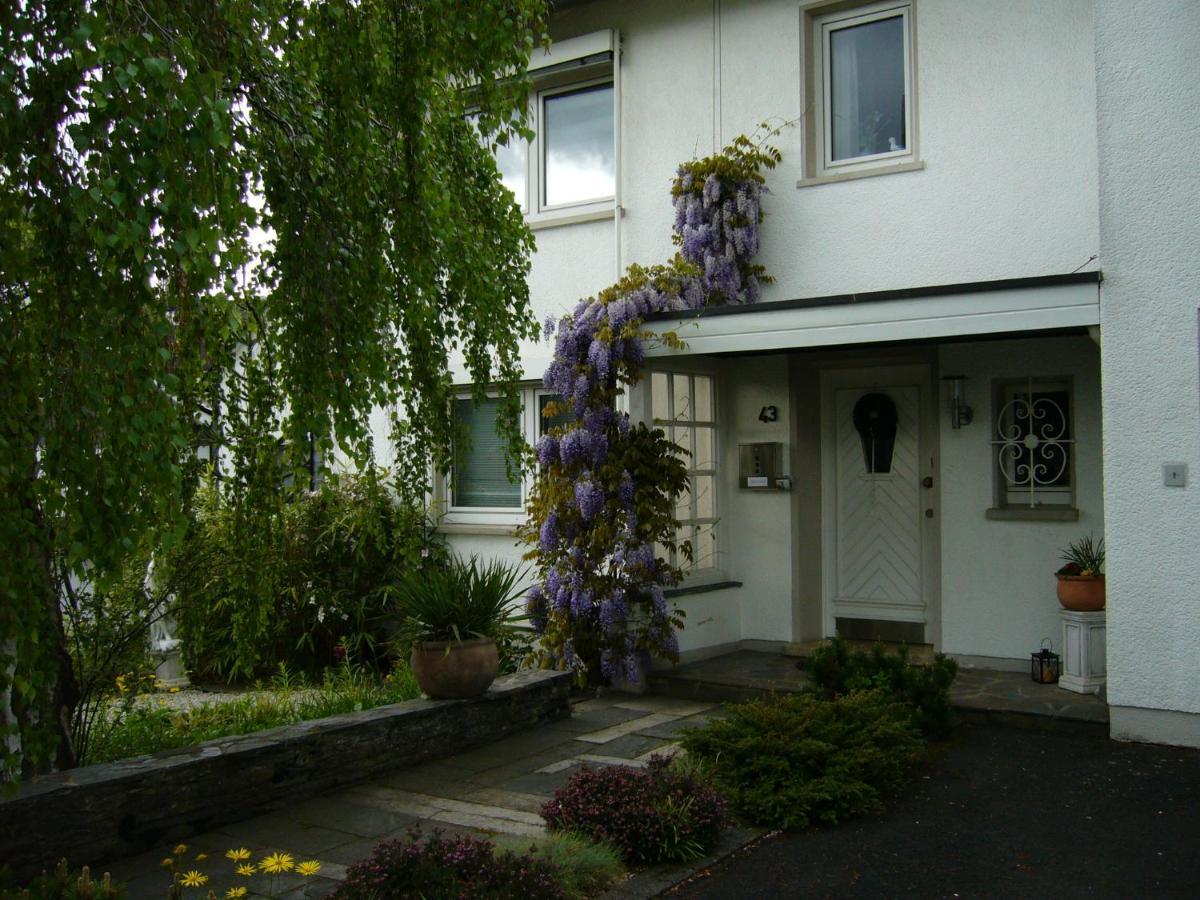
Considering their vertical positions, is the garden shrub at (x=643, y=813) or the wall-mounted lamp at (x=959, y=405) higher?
the wall-mounted lamp at (x=959, y=405)

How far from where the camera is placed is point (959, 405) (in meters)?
9.24

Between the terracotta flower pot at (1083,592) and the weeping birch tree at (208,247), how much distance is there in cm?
476

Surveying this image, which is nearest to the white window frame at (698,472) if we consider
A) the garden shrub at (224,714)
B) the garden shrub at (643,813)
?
the garden shrub at (224,714)

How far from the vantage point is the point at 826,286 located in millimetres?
9656

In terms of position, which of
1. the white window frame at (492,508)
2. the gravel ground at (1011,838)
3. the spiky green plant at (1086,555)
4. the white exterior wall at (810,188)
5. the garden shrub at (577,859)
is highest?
the white exterior wall at (810,188)

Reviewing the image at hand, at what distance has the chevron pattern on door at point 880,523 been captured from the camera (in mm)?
9953

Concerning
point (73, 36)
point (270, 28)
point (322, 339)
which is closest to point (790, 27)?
point (270, 28)

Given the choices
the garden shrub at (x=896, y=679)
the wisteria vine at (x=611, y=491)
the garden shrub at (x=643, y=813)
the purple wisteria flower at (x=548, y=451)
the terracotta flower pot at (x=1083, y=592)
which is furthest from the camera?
the purple wisteria flower at (x=548, y=451)

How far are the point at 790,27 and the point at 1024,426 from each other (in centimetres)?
400

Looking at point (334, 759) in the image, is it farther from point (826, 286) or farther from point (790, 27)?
point (790, 27)

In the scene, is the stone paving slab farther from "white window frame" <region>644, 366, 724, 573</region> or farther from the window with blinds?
the window with blinds

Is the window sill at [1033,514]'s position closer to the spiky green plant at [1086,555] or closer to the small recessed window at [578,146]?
the spiky green plant at [1086,555]

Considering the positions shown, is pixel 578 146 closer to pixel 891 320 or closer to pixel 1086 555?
pixel 891 320

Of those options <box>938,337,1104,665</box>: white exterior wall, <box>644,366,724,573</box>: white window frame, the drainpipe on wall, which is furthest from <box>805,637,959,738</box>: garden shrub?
the drainpipe on wall
